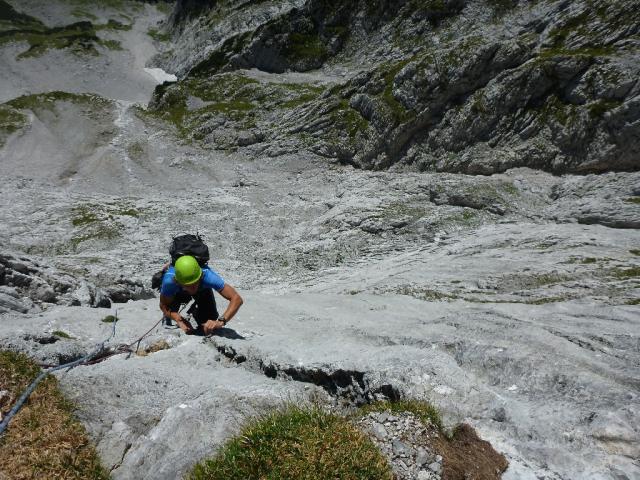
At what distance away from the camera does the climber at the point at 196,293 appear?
1041 cm

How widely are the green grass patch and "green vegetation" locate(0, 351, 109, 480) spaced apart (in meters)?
4.52

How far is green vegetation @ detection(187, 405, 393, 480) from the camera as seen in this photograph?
5.50 m

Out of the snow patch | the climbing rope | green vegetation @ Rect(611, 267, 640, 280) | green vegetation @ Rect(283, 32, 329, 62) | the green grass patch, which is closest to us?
the green grass patch

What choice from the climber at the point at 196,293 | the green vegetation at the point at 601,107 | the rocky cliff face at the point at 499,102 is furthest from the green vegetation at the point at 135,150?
the green vegetation at the point at 601,107

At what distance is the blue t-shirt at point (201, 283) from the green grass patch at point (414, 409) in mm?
5492

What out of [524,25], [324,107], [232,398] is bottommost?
[232,398]

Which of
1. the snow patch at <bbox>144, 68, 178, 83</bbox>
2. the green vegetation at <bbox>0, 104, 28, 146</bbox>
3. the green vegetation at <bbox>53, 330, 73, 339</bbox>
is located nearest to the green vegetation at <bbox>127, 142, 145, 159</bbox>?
the green vegetation at <bbox>0, 104, 28, 146</bbox>

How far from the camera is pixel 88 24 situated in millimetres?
177500

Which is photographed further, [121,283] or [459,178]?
[459,178]

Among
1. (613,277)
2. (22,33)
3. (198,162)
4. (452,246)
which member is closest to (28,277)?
(452,246)

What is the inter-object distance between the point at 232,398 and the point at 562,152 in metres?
46.9

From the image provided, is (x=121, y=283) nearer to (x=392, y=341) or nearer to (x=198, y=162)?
(x=392, y=341)

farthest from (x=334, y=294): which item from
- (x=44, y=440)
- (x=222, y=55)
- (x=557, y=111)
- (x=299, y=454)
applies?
(x=222, y=55)

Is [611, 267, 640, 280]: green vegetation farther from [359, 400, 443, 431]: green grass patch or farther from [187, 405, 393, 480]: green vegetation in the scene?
[187, 405, 393, 480]: green vegetation
